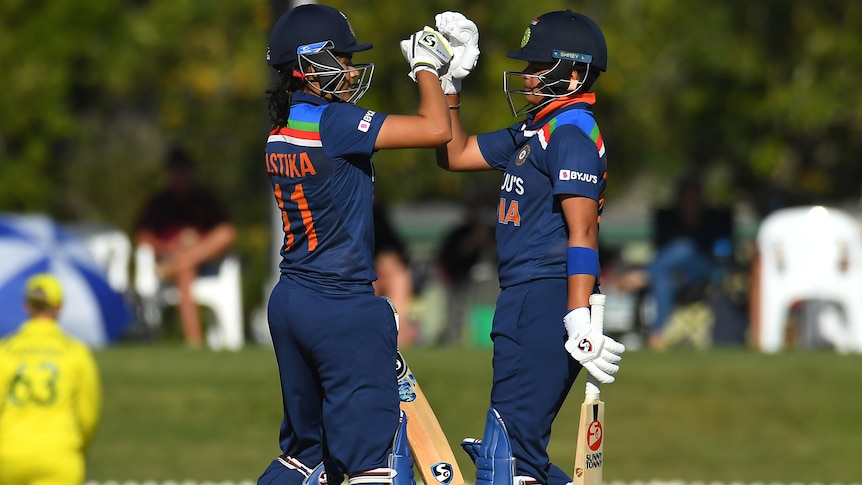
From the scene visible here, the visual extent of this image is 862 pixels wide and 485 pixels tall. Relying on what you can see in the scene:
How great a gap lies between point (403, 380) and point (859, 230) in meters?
7.29

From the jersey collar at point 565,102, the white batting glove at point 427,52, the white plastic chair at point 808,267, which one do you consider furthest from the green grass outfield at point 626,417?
the white batting glove at point 427,52

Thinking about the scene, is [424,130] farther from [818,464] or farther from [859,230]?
[859,230]

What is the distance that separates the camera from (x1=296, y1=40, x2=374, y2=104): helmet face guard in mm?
5859

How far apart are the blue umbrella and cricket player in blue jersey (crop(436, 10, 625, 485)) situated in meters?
6.36

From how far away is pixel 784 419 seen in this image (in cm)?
1068

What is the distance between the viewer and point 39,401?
8602mm

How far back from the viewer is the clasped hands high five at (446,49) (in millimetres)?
5984

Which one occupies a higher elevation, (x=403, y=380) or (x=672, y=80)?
(x=672, y=80)

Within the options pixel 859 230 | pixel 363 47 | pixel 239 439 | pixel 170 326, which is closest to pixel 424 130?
pixel 363 47

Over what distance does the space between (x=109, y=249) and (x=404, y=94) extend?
7148mm

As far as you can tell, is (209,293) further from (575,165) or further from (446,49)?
(575,165)

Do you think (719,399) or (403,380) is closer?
(403,380)

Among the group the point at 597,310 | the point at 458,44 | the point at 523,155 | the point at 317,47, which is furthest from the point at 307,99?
the point at 597,310

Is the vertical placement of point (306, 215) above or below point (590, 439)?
above
